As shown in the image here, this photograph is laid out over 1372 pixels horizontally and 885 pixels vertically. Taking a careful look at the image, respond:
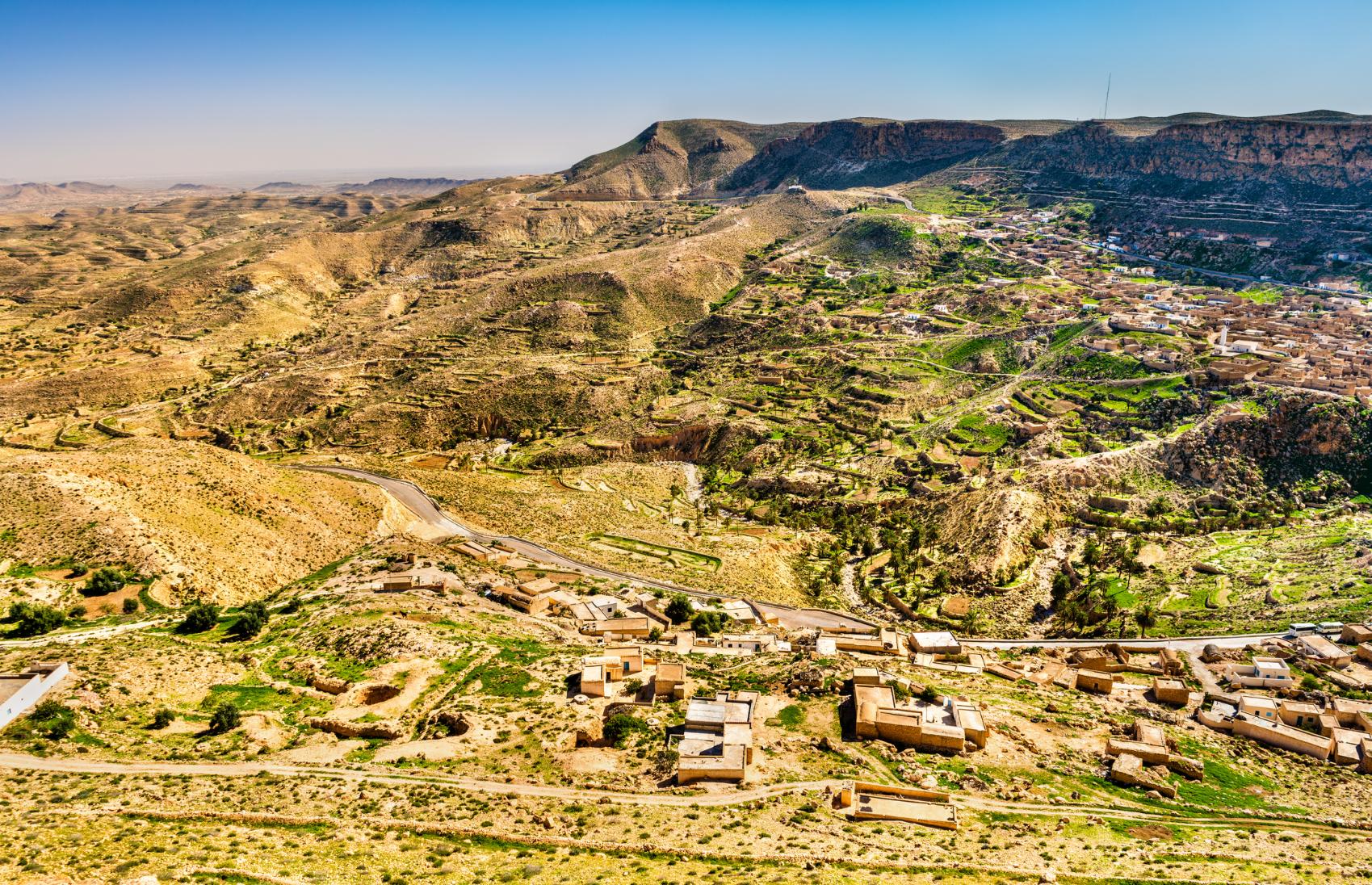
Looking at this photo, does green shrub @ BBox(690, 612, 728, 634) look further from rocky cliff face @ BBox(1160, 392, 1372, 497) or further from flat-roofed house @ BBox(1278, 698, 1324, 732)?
rocky cliff face @ BBox(1160, 392, 1372, 497)

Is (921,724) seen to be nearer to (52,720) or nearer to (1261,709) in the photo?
(1261,709)

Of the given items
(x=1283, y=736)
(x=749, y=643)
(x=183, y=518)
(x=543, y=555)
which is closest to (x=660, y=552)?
(x=543, y=555)

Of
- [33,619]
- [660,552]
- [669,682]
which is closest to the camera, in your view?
[669,682]

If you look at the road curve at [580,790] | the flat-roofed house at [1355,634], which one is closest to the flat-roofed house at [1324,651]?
the flat-roofed house at [1355,634]

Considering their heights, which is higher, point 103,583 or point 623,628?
point 103,583

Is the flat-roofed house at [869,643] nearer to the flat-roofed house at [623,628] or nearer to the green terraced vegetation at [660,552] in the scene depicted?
the flat-roofed house at [623,628]
